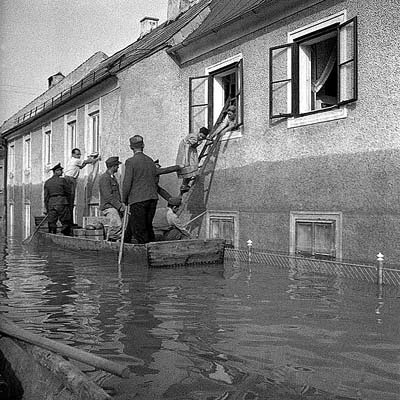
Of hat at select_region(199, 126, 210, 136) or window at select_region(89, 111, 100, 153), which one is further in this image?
window at select_region(89, 111, 100, 153)

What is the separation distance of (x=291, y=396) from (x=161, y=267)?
267 inches

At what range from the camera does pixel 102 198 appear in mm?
15070

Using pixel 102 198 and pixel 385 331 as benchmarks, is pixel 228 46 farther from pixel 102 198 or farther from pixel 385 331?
pixel 385 331

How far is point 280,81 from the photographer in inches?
460

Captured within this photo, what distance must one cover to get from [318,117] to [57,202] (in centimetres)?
950

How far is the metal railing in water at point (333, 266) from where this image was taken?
8141mm

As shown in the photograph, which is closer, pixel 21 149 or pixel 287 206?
pixel 287 206

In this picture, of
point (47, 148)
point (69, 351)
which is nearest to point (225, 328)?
point (69, 351)

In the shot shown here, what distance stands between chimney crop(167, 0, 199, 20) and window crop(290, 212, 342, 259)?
10.1 meters

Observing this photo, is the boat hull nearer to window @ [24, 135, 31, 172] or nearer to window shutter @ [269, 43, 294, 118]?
window shutter @ [269, 43, 294, 118]

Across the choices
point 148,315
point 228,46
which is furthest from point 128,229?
point 148,315

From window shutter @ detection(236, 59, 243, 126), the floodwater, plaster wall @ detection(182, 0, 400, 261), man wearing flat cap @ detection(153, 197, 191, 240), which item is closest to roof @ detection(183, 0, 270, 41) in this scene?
plaster wall @ detection(182, 0, 400, 261)

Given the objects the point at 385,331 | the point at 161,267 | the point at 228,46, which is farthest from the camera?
the point at 228,46

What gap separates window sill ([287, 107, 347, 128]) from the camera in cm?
1047
